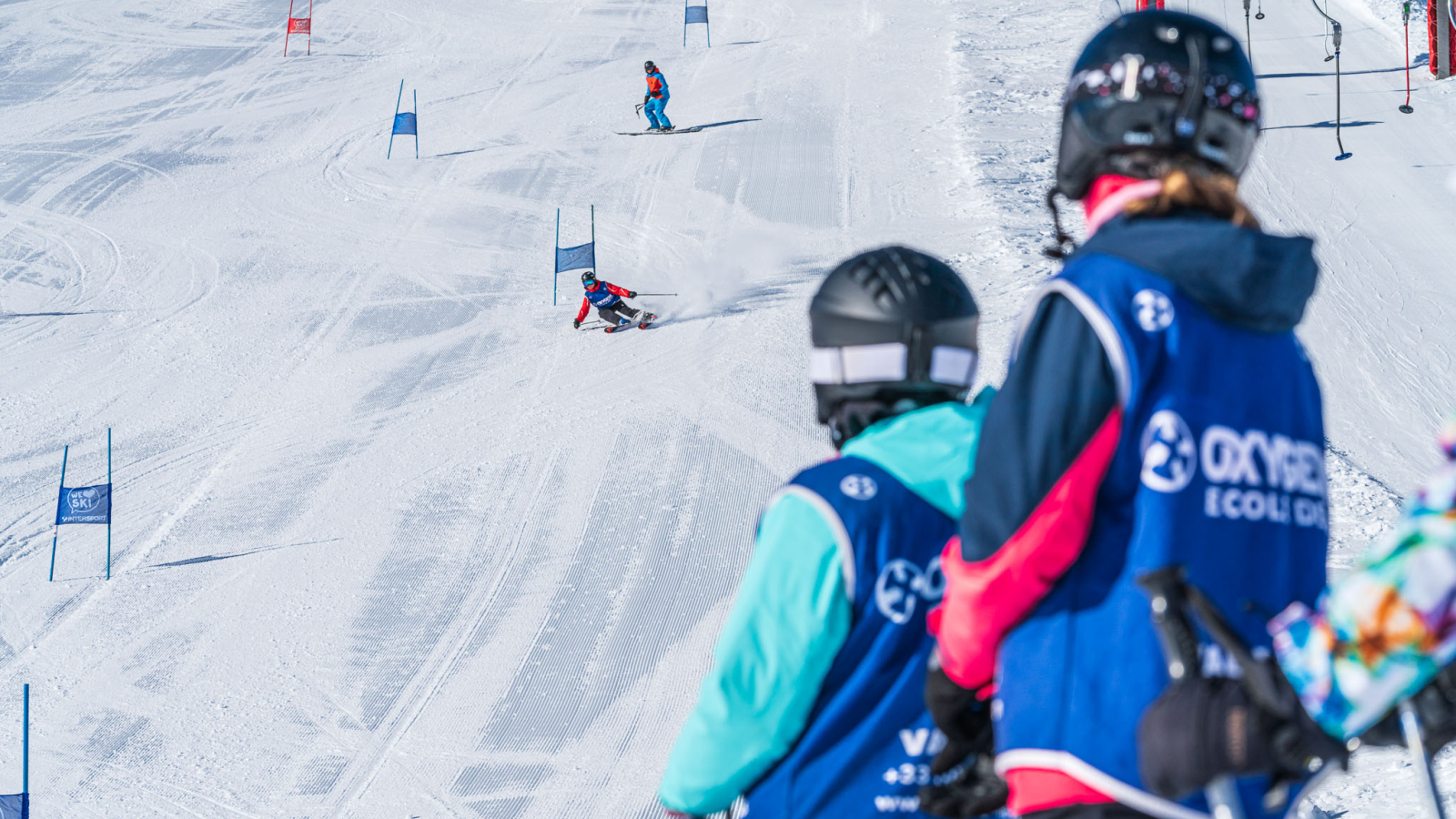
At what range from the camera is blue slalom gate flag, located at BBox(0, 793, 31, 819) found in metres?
4.94

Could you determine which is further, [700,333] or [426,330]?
[426,330]

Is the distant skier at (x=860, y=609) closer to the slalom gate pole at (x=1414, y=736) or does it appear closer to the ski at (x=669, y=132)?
the slalom gate pole at (x=1414, y=736)

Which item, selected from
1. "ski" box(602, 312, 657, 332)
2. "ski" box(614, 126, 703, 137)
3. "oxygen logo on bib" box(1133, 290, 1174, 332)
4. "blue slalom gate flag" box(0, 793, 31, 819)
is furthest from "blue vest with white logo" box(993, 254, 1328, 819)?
"ski" box(614, 126, 703, 137)

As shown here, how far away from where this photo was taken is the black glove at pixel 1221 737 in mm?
1163

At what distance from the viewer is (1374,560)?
3.57 ft

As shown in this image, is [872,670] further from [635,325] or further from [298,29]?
[298,29]

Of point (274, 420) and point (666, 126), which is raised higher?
point (666, 126)

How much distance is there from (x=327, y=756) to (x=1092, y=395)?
5.73 metres

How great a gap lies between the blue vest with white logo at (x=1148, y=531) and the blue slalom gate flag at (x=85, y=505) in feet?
26.6

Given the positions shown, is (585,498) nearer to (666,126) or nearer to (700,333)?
(700,333)

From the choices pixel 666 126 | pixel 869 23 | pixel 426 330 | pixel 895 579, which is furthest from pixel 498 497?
pixel 869 23

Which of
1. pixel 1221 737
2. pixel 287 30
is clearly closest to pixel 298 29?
Result: pixel 287 30

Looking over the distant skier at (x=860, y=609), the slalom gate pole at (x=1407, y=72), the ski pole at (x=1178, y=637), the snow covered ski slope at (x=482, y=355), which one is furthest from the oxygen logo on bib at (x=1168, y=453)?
the slalom gate pole at (x=1407, y=72)

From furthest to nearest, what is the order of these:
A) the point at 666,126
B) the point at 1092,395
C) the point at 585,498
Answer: the point at 666,126 → the point at 585,498 → the point at 1092,395
